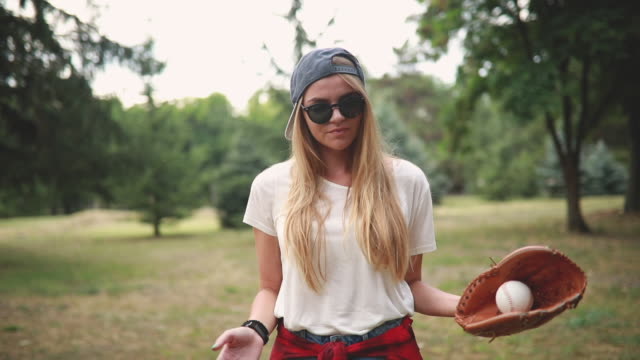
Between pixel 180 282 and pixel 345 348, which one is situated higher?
pixel 345 348

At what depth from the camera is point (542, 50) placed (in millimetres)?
13508

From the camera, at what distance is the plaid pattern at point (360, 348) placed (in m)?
2.01

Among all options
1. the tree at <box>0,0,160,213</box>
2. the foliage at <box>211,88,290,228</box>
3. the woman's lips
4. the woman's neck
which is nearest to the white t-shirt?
the woman's neck

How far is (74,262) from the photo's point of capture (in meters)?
15.2

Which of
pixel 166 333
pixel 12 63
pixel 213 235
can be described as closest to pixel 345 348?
pixel 166 333

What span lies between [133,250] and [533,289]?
58.0 ft

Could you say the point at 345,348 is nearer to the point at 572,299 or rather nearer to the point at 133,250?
the point at 572,299

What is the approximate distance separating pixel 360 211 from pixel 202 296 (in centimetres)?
840

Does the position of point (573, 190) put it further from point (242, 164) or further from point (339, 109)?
point (339, 109)

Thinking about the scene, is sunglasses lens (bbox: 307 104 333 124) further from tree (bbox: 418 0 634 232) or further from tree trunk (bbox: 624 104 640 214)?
tree trunk (bbox: 624 104 640 214)

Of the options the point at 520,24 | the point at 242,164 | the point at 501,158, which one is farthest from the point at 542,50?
the point at 501,158

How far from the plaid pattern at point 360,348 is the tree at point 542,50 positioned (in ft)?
38.2

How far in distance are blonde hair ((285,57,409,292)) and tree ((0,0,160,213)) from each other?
11006 millimetres

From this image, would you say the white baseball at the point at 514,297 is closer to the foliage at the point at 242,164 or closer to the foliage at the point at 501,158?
the foliage at the point at 242,164
